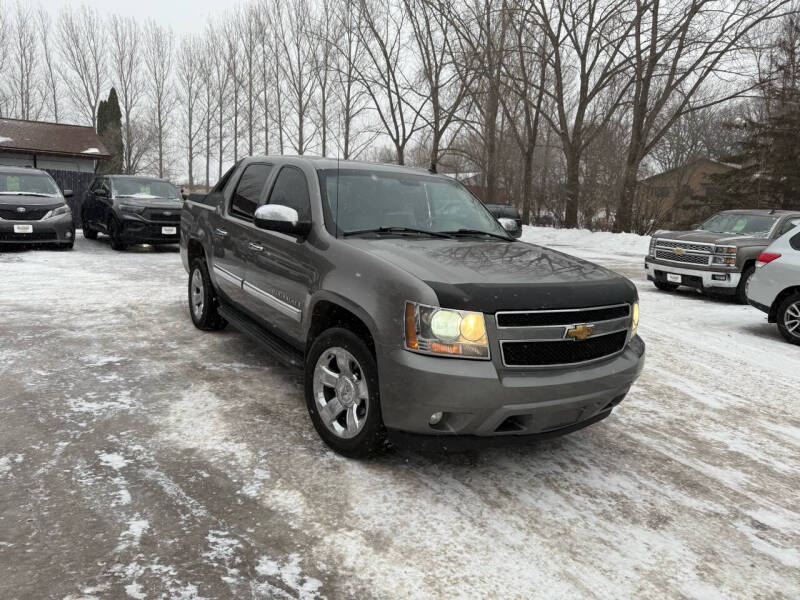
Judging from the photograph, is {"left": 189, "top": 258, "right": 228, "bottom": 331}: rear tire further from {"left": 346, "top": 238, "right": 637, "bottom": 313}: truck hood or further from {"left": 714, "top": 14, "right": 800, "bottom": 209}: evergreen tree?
{"left": 714, "top": 14, "right": 800, "bottom": 209}: evergreen tree

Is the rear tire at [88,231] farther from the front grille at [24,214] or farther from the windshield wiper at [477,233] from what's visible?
the windshield wiper at [477,233]

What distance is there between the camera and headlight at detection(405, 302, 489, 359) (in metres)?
2.77

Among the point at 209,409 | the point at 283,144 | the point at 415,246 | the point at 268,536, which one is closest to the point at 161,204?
the point at 209,409

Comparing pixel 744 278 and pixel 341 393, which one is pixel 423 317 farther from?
pixel 744 278

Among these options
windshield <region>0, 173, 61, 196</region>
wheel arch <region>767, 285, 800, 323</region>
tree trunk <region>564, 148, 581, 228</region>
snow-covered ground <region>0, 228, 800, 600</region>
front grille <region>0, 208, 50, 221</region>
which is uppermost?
tree trunk <region>564, 148, 581, 228</region>

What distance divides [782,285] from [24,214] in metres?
13.3

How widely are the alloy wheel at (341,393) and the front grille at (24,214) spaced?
1110 cm

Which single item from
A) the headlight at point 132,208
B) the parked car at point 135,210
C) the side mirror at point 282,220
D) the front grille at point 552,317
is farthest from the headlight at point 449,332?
→ the headlight at point 132,208

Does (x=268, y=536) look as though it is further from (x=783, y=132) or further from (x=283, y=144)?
(x=283, y=144)

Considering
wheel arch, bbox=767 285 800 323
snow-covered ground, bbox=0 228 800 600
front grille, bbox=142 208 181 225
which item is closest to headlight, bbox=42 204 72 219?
front grille, bbox=142 208 181 225

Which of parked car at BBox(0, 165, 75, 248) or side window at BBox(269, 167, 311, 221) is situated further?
parked car at BBox(0, 165, 75, 248)

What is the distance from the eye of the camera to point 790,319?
7.11 m

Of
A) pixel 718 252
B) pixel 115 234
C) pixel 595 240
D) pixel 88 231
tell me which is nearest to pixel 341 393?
pixel 718 252

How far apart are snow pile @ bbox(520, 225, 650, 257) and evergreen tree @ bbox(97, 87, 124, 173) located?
3117cm
